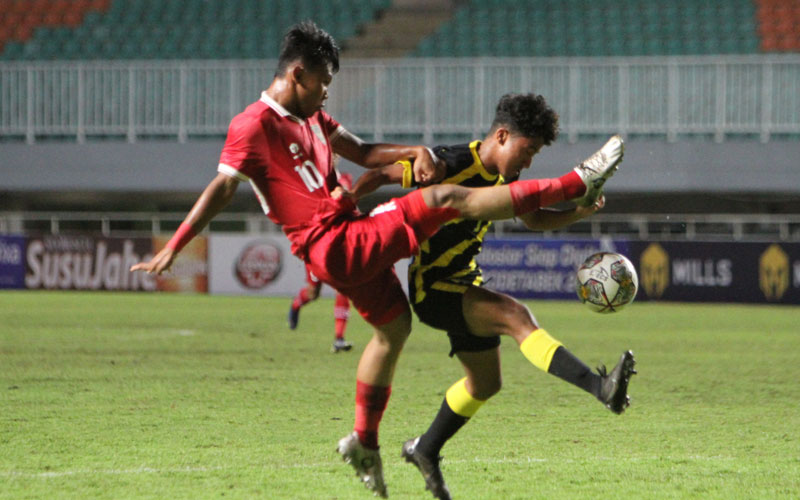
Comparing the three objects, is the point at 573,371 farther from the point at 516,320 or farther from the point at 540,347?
the point at 516,320

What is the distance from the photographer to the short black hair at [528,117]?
4.80 m

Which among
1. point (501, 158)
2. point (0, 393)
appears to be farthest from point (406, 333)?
point (0, 393)

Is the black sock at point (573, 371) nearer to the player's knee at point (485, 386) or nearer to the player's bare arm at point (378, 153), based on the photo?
the player's knee at point (485, 386)

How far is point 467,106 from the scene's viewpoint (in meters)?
21.4

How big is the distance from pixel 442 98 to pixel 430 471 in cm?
1727

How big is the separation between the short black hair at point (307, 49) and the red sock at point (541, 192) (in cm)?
102

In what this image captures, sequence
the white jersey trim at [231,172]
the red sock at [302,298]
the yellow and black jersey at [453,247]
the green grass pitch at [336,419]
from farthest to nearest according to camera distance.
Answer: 1. the red sock at [302,298]
2. the green grass pitch at [336,419]
3. the yellow and black jersey at [453,247]
4. the white jersey trim at [231,172]

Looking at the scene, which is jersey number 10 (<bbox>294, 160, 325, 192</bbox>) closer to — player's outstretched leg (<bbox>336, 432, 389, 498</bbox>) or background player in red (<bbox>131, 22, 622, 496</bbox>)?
background player in red (<bbox>131, 22, 622, 496</bbox>)

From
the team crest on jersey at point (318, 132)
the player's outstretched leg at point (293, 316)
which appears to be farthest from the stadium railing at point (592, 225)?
the team crest on jersey at point (318, 132)

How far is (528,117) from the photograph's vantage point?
480 cm

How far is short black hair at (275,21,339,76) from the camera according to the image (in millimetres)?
4602

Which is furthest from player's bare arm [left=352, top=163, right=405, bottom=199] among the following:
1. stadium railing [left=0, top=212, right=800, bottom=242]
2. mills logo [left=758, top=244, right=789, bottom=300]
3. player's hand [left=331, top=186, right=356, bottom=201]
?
mills logo [left=758, top=244, right=789, bottom=300]

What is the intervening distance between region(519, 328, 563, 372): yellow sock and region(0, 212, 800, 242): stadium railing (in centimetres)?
1455

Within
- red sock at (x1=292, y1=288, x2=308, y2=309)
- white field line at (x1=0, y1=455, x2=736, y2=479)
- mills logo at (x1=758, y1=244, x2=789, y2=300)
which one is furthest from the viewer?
mills logo at (x1=758, y1=244, x2=789, y2=300)
